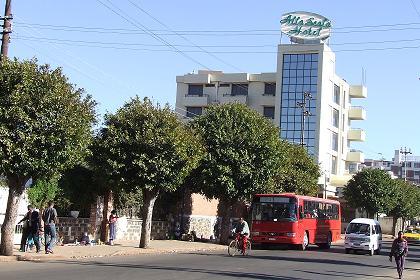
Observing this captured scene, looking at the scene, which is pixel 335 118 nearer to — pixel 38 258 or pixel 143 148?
pixel 143 148

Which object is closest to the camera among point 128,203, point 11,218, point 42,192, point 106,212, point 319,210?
point 11,218

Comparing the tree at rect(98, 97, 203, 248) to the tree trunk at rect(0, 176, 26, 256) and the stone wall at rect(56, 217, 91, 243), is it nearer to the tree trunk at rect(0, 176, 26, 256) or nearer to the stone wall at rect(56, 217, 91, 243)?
the stone wall at rect(56, 217, 91, 243)

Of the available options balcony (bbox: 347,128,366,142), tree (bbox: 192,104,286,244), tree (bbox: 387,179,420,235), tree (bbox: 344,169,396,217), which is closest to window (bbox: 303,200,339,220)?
tree (bbox: 192,104,286,244)

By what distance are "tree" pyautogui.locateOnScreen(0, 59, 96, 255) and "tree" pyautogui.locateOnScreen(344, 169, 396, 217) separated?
49230 mm

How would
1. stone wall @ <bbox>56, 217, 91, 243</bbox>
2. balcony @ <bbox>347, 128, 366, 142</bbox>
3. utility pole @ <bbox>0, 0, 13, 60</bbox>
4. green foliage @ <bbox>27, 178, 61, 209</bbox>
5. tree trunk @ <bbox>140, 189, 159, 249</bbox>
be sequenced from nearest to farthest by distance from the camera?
utility pole @ <bbox>0, 0, 13, 60</bbox> → green foliage @ <bbox>27, 178, 61, 209</bbox> → stone wall @ <bbox>56, 217, 91, 243</bbox> → tree trunk @ <bbox>140, 189, 159, 249</bbox> → balcony @ <bbox>347, 128, 366, 142</bbox>

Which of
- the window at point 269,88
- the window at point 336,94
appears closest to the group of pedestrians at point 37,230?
the window at point 269,88

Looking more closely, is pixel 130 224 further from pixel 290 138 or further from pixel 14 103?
pixel 290 138

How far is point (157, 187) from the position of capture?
2659 centimetres

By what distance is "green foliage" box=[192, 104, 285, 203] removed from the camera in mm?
32125

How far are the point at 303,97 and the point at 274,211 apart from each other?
4589cm

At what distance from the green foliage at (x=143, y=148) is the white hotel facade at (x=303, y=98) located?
167 feet

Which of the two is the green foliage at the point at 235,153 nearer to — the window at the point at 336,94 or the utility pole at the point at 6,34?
the utility pole at the point at 6,34

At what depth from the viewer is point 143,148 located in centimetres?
2564

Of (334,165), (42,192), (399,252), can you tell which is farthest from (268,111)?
(399,252)
